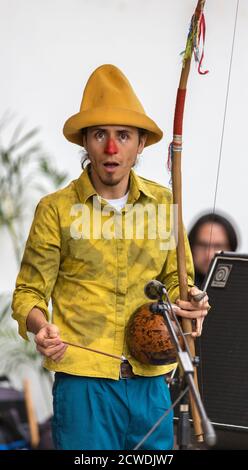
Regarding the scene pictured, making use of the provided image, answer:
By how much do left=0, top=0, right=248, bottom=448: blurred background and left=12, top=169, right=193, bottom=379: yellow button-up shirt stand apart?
1.87 metres

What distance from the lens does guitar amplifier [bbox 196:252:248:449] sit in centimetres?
365

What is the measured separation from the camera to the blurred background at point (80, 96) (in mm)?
4906

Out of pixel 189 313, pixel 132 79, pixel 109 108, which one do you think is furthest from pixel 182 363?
pixel 132 79

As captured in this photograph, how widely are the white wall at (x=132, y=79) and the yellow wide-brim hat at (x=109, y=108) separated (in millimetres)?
1780

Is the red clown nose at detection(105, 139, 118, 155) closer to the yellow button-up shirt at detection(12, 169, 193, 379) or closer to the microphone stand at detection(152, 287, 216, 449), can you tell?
the yellow button-up shirt at detection(12, 169, 193, 379)

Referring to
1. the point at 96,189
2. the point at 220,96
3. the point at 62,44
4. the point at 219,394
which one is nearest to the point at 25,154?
the point at 62,44

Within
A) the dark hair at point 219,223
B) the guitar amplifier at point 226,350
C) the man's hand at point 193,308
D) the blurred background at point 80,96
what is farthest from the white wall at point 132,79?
the man's hand at point 193,308

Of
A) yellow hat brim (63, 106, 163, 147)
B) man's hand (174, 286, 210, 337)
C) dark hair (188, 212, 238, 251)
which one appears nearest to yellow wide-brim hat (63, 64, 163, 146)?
yellow hat brim (63, 106, 163, 147)

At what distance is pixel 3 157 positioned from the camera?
515 centimetres

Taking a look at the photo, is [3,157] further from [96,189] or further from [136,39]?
[96,189]

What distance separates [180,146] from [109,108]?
0.18 m

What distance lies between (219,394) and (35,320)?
90 centimetres

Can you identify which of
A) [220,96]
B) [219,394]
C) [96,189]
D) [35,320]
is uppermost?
[220,96]

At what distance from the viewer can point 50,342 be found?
2820mm
